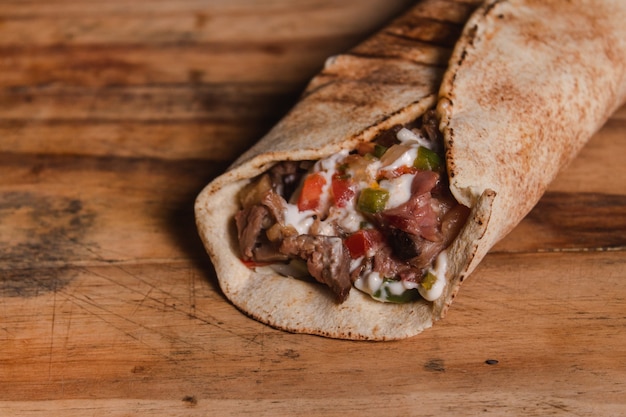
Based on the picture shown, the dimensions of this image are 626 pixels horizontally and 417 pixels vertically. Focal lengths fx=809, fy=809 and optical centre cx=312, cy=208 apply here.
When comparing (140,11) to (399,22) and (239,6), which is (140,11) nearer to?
(239,6)

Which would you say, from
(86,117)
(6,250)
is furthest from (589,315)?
(86,117)

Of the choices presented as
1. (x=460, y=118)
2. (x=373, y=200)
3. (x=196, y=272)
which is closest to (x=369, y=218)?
(x=373, y=200)

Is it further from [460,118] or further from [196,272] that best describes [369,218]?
[196,272]

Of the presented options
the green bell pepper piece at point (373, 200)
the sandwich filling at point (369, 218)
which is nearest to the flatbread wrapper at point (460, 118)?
the sandwich filling at point (369, 218)

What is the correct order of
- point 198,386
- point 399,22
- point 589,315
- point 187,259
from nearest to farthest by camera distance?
point 198,386 < point 589,315 < point 187,259 < point 399,22

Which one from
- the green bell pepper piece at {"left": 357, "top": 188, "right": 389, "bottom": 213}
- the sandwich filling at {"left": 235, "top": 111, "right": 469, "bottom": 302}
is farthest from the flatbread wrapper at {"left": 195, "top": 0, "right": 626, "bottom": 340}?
the green bell pepper piece at {"left": 357, "top": 188, "right": 389, "bottom": 213}

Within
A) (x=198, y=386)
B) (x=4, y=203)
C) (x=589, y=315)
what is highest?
(x=589, y=315)
